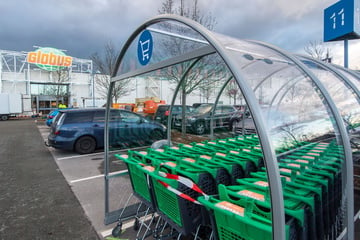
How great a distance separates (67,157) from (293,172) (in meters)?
7.32

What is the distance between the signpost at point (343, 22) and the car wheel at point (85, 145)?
27.2 ft

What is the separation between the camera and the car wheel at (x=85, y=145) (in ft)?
25.9

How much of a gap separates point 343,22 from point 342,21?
0.13ft

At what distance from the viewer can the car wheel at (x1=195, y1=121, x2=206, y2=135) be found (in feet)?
29.6

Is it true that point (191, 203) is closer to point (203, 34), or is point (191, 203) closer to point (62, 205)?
point (203, 34)

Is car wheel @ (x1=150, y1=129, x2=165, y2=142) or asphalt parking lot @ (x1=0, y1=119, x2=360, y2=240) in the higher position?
car wheel @ (x1=150, y1=129, x2=165, y2=142)

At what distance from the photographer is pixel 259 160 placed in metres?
2.81

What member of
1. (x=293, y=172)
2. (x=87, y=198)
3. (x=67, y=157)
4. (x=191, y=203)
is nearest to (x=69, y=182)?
(x=87, y=198)

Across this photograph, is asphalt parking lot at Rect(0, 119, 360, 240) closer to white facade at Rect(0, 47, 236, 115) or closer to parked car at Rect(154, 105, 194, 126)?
Answer: parked car at Rect(154, 105, 194, 126)

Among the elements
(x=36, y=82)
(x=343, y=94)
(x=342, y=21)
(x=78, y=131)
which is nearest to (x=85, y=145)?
(x=78, y=131)

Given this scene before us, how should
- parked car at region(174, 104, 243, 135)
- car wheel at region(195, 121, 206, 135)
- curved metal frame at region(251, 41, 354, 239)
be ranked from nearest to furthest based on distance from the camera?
1. curved metal frame at region(251, 41, 354, 239)
2. parked car at region(174, 104, 243, 135)
3. car wheel at region(195, 121, 206, 135)

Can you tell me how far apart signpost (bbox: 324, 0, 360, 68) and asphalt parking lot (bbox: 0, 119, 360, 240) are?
515 centimetres

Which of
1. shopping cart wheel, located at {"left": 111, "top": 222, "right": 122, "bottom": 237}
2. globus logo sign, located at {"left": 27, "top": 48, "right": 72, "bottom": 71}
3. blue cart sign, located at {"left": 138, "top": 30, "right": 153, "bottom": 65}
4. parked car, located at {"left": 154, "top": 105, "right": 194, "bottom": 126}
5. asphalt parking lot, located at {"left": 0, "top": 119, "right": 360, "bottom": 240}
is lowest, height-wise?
asphalt parking lot, located at {"left": 0, "top": 119, "right": 360, "bottom": 240}

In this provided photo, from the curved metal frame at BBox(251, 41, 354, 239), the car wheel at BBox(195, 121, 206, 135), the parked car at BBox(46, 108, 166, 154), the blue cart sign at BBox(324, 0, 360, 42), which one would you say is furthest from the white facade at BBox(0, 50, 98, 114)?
the curved metal frame at BBox(251, 41, 354, 239)
